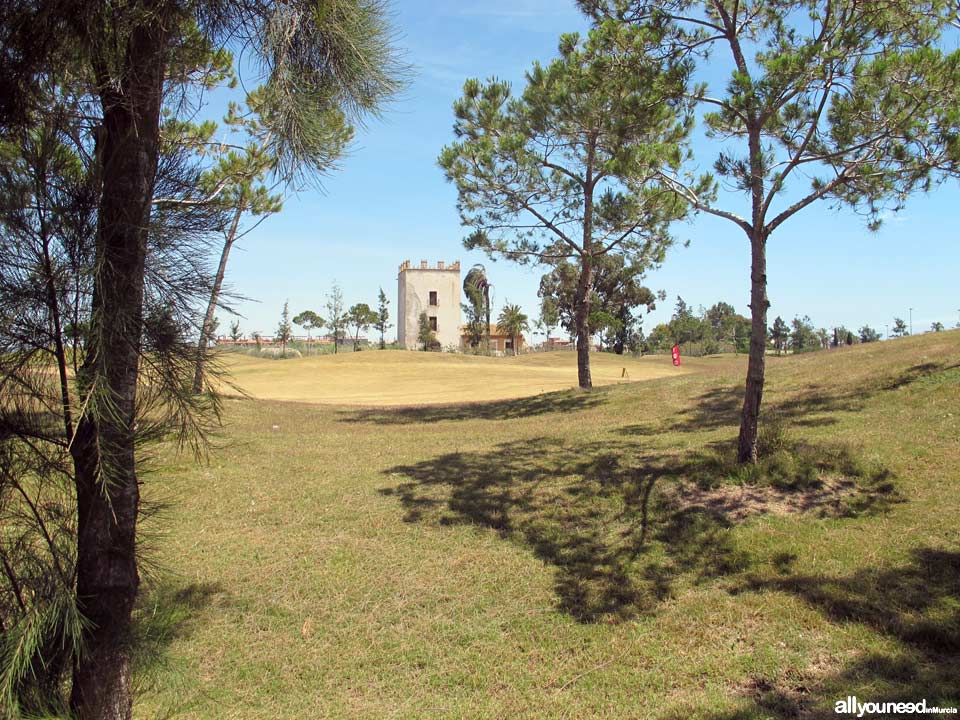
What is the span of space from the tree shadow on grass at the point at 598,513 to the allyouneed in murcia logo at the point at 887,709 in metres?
1.54

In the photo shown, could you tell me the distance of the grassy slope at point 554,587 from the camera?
3.95 meters

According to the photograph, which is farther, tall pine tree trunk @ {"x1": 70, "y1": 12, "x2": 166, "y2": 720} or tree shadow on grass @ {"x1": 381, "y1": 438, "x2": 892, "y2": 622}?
tree shadow on grass @ {"x1": 381, "y1": 438, "x2": 892, "y2": 622}

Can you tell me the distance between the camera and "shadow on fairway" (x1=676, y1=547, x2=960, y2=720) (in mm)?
3594

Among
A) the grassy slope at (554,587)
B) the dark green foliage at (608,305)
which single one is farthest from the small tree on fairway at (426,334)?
the grassy slope at (554,587)

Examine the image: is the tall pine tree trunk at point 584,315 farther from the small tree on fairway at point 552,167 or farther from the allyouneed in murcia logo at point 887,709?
the allyouneed in murcia logo at point 887,709

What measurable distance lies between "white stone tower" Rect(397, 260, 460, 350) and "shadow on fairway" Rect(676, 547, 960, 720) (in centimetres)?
6226

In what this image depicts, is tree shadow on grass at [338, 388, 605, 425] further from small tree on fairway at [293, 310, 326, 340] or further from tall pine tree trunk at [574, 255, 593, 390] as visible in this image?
small tree on fairway at [293, 310, 326, 340]

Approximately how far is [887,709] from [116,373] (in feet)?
13.5

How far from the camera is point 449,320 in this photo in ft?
222

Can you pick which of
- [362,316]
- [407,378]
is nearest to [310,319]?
[362,316]

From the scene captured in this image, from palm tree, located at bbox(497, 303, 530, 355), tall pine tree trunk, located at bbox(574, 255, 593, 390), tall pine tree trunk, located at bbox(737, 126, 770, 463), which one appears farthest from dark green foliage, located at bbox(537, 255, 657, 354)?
tall pine tree trunk, located at bbox(737, 126, 770, 463)

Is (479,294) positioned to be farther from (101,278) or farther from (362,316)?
(101,278)

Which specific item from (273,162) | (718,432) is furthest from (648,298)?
(273,162)

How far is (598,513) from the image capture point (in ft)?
22.0
